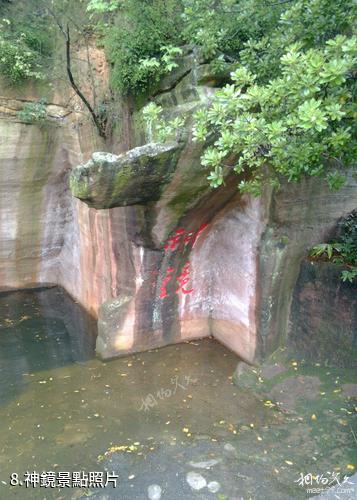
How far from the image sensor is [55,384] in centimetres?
654

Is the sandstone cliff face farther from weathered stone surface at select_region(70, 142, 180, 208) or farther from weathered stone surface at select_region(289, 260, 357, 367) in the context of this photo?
weathered stone surface at select_region(289, 260, 357, 367)

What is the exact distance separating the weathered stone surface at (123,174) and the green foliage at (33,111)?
11.8 feet

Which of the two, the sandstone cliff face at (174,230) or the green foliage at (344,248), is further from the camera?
the green foliage at (344,248)

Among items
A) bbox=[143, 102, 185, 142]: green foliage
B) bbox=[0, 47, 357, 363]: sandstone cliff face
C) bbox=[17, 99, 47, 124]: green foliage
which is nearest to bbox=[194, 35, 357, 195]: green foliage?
bbox=[143, 102, 185, 142]: green foliage

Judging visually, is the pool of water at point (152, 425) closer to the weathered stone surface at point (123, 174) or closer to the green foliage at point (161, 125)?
the weathered stone surface at point (123, 174)

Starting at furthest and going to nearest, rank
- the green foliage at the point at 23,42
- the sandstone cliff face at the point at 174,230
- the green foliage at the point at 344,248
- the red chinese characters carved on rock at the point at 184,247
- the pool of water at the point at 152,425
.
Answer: the green foliage at the point at 23,42 → the red chinese characters carved on rock at the point at 184,247 → the green foliage at the point at 344,248 → the sandstone cliff face at the point at 174,230 → the pool of water at the point at 152,425

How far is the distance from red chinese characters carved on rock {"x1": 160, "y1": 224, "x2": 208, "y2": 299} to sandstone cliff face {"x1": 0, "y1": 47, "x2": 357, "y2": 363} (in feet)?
0.06

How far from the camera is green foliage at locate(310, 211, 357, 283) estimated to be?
5891 mm

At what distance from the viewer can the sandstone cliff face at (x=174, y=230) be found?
213 inches

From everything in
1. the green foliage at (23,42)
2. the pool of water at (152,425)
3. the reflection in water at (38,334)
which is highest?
the green foliage at (23,42)

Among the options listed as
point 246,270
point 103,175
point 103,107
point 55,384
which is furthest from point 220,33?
point 55,384

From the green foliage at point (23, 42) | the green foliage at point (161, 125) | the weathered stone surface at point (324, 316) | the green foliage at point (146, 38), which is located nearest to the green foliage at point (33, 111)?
the green foliage at point (23, 42)

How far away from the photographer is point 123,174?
5.12 meters

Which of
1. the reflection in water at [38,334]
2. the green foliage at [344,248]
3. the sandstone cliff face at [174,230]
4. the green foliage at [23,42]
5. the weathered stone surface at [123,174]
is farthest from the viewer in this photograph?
the green foliage at [23,42]
